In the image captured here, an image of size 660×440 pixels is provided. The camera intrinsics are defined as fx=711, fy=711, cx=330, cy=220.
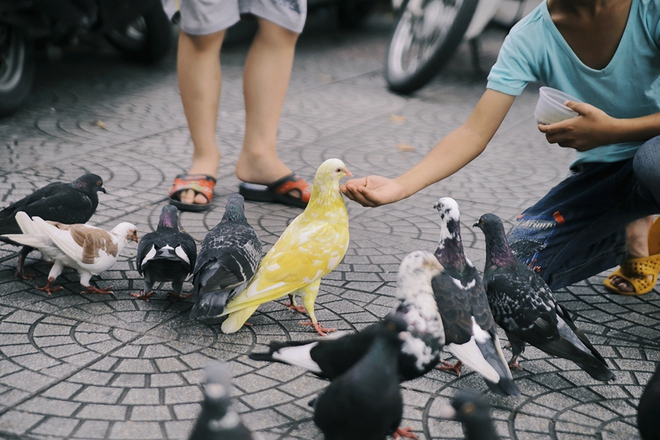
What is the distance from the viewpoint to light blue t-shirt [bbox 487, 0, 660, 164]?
3312 millimetres

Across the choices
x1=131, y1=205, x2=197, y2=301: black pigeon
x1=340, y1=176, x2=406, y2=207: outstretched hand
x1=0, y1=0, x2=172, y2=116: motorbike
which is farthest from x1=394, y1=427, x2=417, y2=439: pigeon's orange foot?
x1=0, y1=0, x2=172, y2=116: motorbike

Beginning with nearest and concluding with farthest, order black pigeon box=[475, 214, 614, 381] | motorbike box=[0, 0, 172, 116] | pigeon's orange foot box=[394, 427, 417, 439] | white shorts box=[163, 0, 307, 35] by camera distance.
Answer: pigeon's orange foot box=[394, 427, 417, 439] → black pigeon box=[475, 214, 614, 381] → white shorts box=[163, 0, 307, 35] → motorbike box=[0, 0, 172, 116]

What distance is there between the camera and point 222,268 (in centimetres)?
312

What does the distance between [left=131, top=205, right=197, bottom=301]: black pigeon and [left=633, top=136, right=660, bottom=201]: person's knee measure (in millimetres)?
2136

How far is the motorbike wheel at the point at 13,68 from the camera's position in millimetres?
5902

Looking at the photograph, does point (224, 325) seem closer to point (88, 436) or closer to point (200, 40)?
point (88, 436)

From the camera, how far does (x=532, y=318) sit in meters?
3.01

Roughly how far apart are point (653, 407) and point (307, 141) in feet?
14.3

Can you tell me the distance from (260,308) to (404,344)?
4.08 feet

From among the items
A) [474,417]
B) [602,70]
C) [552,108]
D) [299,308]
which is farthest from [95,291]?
[602,70]

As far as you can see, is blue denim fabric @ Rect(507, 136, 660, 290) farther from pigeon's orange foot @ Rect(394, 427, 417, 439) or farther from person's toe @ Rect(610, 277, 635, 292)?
pigeon's orange foot @ Rect(394, 427, 417, 439)

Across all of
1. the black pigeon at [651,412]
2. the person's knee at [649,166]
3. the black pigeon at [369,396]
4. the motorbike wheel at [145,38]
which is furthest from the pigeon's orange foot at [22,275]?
the motorbike wheel at [145,38]

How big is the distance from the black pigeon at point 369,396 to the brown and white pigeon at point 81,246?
5.31ft

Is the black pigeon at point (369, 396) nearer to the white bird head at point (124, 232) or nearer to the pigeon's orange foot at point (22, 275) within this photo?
the white bird head at point (124, 232)
